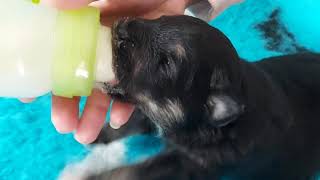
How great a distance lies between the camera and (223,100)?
5.98 ft

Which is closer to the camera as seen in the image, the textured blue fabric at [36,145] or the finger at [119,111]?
the finger at [119,111]

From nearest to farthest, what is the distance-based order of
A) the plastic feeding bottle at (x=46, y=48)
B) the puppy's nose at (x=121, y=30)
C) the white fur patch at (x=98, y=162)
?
the plastic feeding bottle at (x=46, y=48) < the puppy's nose at (x=121, y=30) < the white fur patch at (x=98, y=162)

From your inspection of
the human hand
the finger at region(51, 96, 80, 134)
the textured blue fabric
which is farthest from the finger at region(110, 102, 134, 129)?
the textured blue fabric

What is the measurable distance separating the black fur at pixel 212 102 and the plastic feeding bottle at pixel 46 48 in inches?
5.8

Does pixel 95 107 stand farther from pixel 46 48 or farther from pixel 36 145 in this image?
pixel 36 145

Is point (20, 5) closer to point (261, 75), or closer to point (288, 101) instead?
point (261, 75)

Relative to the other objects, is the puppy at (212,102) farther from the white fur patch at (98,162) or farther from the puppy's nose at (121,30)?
the white fur patch at (98,162)

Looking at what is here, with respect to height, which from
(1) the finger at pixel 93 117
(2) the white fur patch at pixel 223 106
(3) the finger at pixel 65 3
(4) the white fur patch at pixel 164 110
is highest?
(3) the finger at pixel 65 3

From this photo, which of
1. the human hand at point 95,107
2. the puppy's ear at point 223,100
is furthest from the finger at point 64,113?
the puppy's ear at point 223,100

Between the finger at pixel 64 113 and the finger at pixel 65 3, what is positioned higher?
the finger at pixel 65 3

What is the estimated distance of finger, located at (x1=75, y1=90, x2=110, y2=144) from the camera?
6.23 ft

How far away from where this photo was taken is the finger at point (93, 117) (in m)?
1.90

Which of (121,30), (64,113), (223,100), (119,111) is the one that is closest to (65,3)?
(121,30)

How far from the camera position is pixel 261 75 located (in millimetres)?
2008
